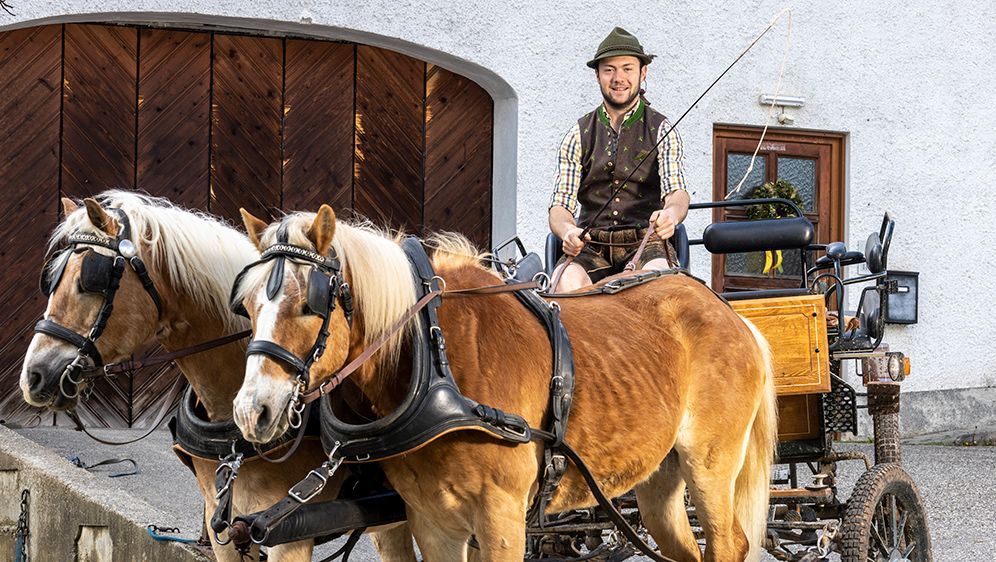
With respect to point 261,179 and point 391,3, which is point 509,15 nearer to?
point 391,3

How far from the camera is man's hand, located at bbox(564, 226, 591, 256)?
5.32 m

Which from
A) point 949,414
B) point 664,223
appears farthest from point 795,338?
point 949,414

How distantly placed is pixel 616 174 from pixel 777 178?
538 cm

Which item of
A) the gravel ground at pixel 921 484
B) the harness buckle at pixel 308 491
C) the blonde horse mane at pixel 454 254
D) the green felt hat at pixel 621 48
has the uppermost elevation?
the green felt hat at pixel 621 48

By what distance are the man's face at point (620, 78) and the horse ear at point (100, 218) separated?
2206mm

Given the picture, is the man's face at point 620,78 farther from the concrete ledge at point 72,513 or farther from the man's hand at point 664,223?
the concrete ledge at point 72,513

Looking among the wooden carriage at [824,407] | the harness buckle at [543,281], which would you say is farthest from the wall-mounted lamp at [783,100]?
the harness buckle at [543,281]

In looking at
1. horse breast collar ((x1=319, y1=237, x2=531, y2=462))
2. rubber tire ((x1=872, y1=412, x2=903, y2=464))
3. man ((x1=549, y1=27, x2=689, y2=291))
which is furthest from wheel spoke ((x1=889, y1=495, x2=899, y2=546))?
horse breast collar ((x1=319, y1=237, x2=531, y2=462))

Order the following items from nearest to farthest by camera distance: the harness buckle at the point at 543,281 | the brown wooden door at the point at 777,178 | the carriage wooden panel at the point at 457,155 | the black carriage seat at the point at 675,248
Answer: the harness buckle at the point at 543,281 → the black carriage seat at the point at 675,248 → the carriage wooden panel at the point at 457,155 → the brown wooden door at the point at 777,178

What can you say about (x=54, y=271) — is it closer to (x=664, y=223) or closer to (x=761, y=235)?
(x=664, y=223)

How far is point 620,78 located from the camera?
214 inches

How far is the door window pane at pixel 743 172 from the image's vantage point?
1051 centimetres

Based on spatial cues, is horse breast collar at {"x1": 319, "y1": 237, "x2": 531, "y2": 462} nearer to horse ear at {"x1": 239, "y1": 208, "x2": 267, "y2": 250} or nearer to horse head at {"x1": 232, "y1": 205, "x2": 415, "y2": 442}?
horse head at {"x1": 232, "y1": 205, "x2": 415, "y2": 442}

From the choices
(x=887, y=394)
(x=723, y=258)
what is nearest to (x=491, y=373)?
(x=887, y=394)
